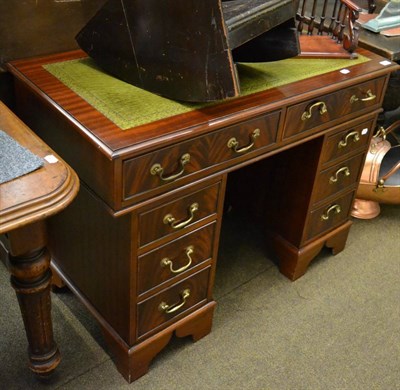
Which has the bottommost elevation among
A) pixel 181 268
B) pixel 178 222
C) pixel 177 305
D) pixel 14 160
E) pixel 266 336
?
pixel 266 336

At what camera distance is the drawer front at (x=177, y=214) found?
Result: 4.55ft

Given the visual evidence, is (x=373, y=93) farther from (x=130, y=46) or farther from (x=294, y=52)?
(x=130, y=46)

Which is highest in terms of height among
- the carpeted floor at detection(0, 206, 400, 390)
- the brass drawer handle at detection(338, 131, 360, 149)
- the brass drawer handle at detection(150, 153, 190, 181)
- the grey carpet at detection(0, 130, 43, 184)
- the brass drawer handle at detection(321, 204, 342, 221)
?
the grey carpet at detection(0, 130, 43, 184)

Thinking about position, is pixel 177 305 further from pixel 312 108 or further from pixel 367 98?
pixel 367 98

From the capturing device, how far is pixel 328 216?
6.66 feet

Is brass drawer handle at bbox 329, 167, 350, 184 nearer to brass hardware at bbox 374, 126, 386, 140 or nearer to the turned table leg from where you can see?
brass hardware at bbox 374, 126, 386, 140

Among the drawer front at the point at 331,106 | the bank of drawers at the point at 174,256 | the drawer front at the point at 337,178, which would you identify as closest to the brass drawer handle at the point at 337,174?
the drawer front at the point at 337,178

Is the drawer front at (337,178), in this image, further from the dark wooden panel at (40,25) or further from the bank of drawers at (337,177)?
the dark wooden panel at (40,25)

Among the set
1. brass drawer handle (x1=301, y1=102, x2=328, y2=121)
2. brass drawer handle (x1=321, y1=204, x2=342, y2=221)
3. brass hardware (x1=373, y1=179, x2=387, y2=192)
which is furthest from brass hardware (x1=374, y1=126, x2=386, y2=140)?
brass drawer handle (x1=301, y1=102, x2=328, y2=121)

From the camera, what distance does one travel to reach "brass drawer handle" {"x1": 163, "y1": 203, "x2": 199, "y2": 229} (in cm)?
142

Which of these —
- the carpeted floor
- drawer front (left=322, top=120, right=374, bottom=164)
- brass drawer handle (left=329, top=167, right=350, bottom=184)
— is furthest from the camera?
brass drawer handle (left=329, top=167, right=350, bottom=184)

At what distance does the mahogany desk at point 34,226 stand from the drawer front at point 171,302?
0.26m

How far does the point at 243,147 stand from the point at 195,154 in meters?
0.17

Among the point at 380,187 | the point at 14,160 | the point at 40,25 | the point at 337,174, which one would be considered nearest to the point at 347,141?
the point at 337,174
